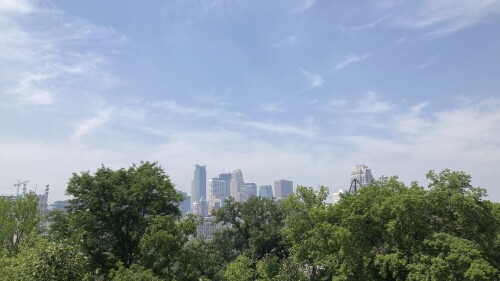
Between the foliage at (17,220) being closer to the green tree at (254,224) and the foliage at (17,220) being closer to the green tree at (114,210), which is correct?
the green tree at (114,210)

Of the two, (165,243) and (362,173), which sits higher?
(362,173)

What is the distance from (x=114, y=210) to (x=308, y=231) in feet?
45.7

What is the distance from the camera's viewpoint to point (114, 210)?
31.5m

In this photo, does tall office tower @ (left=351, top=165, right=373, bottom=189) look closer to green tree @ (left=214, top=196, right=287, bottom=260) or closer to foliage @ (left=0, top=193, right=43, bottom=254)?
green tree @ (left=214, top=196, right=287, bottom=260)

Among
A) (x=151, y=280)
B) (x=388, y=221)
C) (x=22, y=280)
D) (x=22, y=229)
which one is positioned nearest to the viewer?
(x=22, y=280)

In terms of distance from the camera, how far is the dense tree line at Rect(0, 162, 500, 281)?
996 inches

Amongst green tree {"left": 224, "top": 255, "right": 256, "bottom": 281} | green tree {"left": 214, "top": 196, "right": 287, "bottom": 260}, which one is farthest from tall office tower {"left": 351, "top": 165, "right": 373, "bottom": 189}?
green tree {"left": 224, "top": 255, "right": 256, "bottom": 281}

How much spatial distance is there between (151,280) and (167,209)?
11.9 m

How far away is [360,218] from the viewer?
27719mm

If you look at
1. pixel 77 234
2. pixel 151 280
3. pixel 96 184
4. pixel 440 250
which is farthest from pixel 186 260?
pixel 440 250

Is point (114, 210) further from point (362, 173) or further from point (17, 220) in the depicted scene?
point (362, 173)

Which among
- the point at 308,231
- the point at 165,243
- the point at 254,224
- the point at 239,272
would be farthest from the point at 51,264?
the point at 254,224

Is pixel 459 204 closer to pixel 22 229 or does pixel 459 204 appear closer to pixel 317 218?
pixel 317 218

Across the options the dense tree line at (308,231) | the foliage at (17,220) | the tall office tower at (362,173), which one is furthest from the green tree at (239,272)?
the tall office tower at (362,173)
